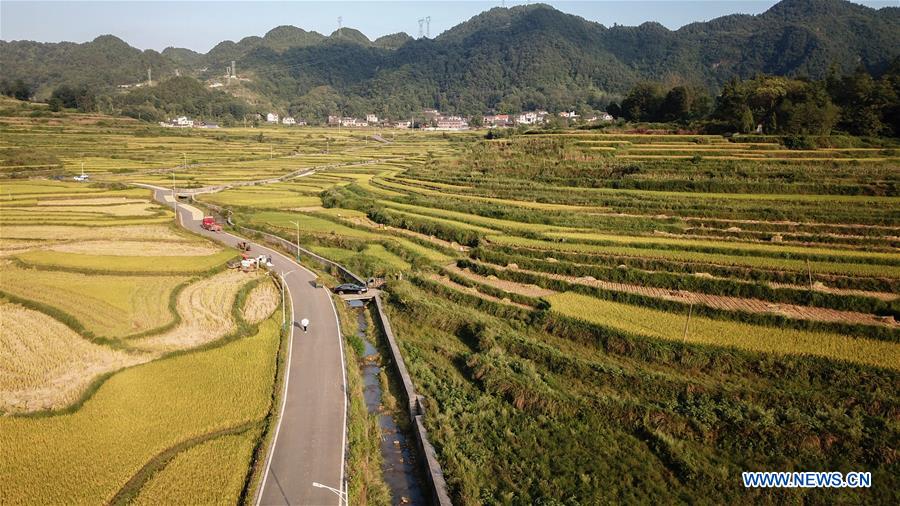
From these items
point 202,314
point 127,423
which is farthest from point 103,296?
point 127,423

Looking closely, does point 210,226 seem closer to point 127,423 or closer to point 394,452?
point 127,423

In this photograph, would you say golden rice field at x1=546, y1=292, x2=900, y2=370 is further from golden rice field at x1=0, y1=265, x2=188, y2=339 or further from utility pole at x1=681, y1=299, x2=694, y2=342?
golden rice field at x1=0, y1=265, x2=188, y2=339

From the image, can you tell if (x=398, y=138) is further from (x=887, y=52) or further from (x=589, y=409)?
(x=887, y=52)

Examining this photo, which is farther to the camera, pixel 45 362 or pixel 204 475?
pixel 45 362

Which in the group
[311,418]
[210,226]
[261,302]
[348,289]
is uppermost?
[210,226]

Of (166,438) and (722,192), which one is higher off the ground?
(722,192)

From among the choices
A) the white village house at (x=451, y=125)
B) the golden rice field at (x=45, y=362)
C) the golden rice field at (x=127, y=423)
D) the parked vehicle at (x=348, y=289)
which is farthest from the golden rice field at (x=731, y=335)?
the white village house at (x=451, y=125)

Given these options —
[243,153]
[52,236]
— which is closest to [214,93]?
[243,153]
